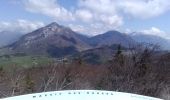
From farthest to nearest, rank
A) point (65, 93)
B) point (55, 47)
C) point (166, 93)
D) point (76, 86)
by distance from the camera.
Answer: point (55, 47)
point (76, 86)
point (166, 93)
point (65, 93)

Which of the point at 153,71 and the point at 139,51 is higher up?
the point at 139,51

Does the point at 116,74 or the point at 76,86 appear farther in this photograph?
the point at 76,86

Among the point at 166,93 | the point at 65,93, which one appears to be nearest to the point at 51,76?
the point at 166,93

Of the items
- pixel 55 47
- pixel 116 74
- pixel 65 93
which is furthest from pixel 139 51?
pixel 55 47

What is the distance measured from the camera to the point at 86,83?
17.8 metres

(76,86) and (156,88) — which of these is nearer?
(156,88)

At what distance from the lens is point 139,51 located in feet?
46.7

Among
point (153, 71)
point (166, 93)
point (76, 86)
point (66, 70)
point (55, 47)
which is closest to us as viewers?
point (166, 93)

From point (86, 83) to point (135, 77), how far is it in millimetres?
3609

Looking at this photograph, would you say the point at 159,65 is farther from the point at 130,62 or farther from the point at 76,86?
the point at 76,86

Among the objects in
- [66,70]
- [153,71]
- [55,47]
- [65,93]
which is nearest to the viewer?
[65,93]

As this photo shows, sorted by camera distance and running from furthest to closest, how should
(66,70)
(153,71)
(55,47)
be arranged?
(55,47) → (66,70) → (153,71)

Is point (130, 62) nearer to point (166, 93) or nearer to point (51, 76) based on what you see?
point (166, 93)

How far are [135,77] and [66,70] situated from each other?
4.92m
